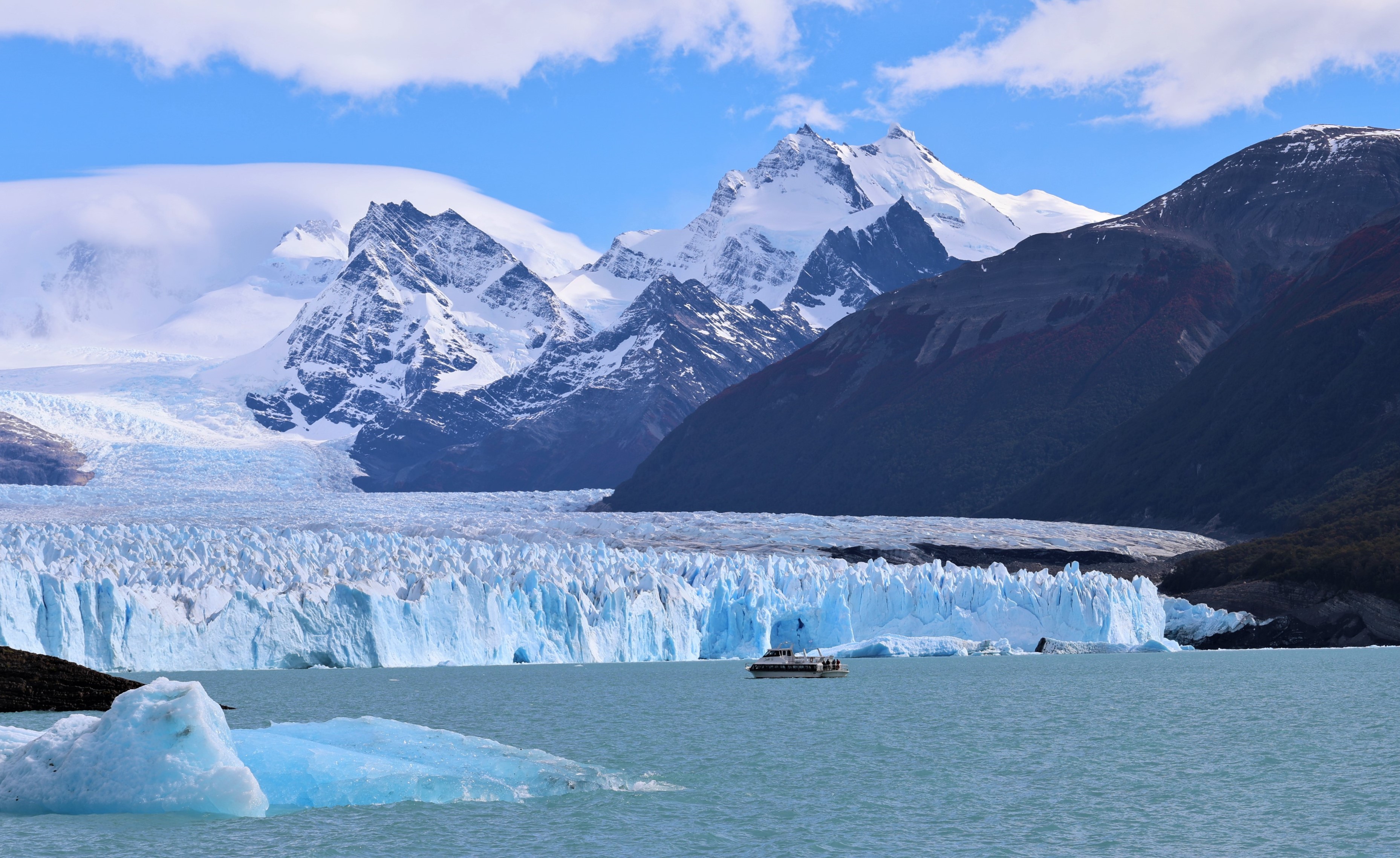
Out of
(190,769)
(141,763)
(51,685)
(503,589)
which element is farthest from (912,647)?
(141,763)

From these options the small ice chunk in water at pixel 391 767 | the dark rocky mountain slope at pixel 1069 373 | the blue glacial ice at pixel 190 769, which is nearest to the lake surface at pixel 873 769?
the small ice chunk in water at pixel 391 767

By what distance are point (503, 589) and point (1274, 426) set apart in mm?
99314

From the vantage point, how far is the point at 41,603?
170 feet

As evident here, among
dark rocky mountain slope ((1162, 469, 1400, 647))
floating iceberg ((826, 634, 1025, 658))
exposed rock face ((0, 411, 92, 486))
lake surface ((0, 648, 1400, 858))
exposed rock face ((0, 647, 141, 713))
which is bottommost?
lake surface ((0, 648, 1400, 858))

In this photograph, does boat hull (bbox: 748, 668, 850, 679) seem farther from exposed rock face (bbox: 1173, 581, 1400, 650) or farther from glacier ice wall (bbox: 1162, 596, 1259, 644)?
exposed rock face (bbox: 1173, 581, 1400, 650)

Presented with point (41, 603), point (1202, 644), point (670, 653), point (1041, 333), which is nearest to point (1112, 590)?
point (1202, 644)

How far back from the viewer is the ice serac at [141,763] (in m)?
20.3

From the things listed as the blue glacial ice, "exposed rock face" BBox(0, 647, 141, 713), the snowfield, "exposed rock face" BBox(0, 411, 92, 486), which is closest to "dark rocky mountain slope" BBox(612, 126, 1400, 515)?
the snowfield

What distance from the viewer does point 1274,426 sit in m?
138

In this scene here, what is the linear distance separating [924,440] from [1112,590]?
110921mm

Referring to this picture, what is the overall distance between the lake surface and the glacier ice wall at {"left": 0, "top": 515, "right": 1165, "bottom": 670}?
7.66 ft

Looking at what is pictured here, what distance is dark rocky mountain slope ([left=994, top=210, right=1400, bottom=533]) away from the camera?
127 meters

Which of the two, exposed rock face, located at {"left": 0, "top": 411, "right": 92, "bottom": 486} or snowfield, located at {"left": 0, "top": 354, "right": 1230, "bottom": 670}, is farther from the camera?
exposed rock face, located at {"left": 0, "top": 411, "right": 92, "bottom": 486}

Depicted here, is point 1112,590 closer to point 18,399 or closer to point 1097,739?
point 1097,739
